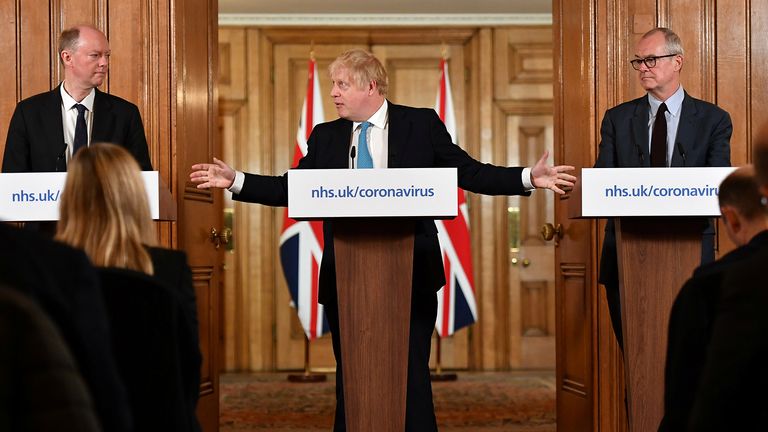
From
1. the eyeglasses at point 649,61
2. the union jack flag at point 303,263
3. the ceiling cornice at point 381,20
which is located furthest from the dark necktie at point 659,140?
the ceiling cornice at point 381,20

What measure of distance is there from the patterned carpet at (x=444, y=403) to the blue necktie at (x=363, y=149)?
2350mm

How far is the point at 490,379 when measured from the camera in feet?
26.6

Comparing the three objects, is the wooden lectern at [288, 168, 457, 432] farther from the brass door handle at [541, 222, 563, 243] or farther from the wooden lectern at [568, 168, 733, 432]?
the brass door handle at [541, 222, 563, 243]

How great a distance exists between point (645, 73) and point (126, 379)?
2711 mm

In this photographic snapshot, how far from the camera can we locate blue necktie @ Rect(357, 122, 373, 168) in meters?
3.88

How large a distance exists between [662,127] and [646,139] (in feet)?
0.25

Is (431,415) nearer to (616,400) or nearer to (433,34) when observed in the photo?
(616,400)

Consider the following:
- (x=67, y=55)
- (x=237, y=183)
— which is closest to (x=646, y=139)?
(x=237, y=183)

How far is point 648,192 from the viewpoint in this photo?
10.9ft

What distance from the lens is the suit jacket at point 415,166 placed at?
3789 millimetres

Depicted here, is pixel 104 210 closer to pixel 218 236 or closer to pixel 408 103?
pixel 218 236

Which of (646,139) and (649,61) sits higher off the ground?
(649,61)

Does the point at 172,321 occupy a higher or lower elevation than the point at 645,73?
lower

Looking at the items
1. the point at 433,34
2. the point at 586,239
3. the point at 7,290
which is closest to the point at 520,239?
the point at 433,34
